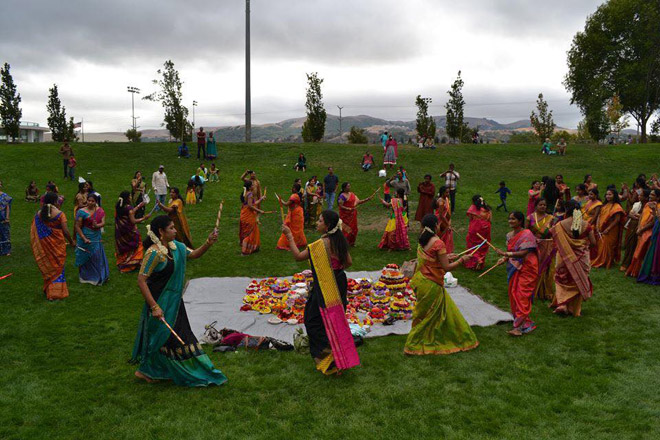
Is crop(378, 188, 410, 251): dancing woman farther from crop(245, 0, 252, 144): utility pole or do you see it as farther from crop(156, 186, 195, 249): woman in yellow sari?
crop(245, 0, 252, 144): utility pole

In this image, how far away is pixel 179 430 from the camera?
4.38m

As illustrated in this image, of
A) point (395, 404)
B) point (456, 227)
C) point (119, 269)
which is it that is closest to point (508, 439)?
point (395, 404)

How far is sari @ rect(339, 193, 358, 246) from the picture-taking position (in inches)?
497

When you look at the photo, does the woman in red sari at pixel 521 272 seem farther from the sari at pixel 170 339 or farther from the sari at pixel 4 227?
the sari at pixel 4 227

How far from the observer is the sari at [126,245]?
10164 millimetres

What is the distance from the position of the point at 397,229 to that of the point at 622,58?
43963mm

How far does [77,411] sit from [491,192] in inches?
850

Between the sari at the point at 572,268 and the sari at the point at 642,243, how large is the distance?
9.92 feet

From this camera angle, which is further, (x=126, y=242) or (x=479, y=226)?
(x=479, y=226)

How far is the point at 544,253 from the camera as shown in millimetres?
8242

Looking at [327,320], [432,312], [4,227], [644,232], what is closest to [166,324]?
[327,320]

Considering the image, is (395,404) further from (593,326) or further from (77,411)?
(593,326)

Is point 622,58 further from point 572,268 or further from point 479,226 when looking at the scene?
point 572,268

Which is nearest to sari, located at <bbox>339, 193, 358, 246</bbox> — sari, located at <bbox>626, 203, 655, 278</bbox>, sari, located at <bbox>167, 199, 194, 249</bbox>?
sari, located at <bbox>167, 199, 194, 249</bbox>
